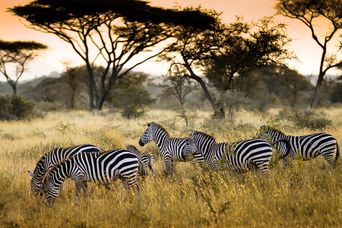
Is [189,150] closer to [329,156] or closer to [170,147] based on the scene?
[170,147]

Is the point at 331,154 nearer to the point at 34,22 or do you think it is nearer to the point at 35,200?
the point at 35,200

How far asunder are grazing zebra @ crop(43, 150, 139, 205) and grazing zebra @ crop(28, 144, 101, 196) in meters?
0.45

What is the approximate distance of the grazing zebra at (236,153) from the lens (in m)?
7.53

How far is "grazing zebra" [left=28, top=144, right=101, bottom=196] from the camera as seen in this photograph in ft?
25.4

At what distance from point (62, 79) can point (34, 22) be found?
1716 cm

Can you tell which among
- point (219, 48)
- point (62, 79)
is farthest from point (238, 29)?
point (62, 79)

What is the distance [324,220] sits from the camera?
17.8ft

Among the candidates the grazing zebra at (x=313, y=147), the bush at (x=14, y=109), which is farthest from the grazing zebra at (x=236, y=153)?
the bush at (x=14, y=109)

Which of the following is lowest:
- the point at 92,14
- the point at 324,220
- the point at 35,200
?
the point at 35,200

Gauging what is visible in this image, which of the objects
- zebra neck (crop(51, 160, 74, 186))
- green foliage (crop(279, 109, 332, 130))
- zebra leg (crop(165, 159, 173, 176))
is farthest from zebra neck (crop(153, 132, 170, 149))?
green foliage (crop(279, 109, 332, 130))

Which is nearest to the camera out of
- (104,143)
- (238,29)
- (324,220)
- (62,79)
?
(324,220)

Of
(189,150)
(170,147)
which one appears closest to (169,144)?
(170,147)

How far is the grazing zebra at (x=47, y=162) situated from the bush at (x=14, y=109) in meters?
15.8

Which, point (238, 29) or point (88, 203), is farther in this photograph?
point (238, 29)
